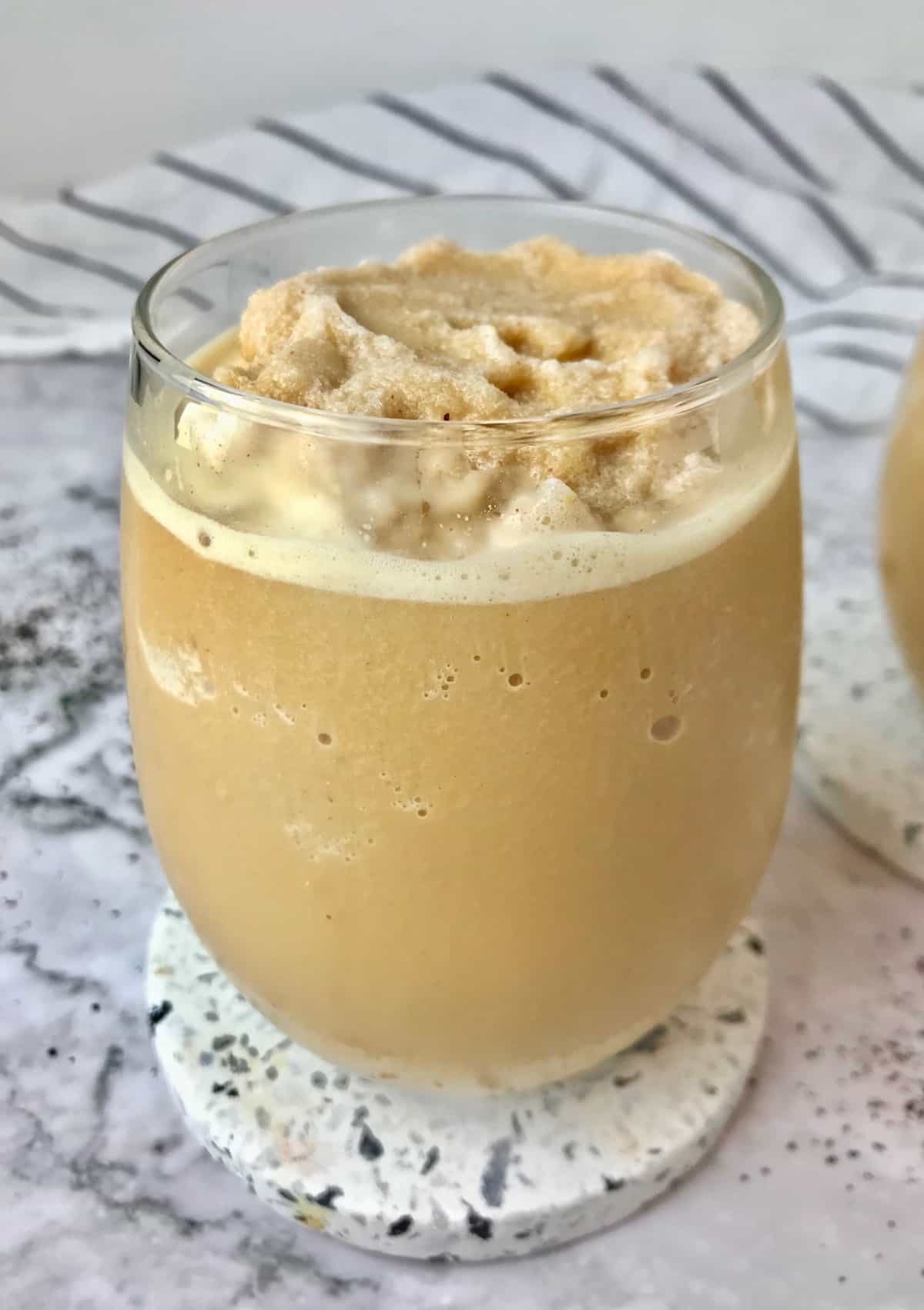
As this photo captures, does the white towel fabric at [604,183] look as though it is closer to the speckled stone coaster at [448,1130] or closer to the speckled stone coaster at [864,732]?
the speckled stone coaster at [864,732]

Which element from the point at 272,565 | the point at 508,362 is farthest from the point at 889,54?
the point at 272,565

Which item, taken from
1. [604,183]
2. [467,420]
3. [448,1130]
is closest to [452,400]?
[467,420]

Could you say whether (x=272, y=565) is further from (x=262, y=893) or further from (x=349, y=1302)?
(x=349, y=1302)

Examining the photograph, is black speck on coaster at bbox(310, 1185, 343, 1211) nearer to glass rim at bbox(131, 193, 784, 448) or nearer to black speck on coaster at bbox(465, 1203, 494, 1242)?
black speck on coaster at bbox(465, 1203, 494, 1242)

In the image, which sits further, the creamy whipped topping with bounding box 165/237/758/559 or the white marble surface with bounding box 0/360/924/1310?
the white marble surface with bounding box 0/360/924/1310

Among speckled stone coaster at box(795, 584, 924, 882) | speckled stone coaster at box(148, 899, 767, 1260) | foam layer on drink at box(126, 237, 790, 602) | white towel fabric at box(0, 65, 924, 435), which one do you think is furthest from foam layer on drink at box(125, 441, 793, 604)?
white towel fabric at box(0, 65, 924, 435)

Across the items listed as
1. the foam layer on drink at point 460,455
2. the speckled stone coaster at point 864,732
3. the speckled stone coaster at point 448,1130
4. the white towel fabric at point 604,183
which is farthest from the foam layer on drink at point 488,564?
the white towel fabric at point 604,183
